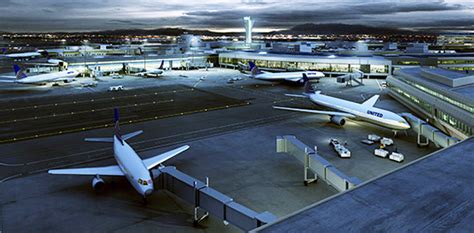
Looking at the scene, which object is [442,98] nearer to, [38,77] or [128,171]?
[128,171]

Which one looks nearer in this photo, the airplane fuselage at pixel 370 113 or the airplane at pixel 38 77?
the airplane fuselage at pixel 370 113

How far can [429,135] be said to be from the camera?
48312 mm

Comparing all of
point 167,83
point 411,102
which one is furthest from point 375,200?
point 167,83

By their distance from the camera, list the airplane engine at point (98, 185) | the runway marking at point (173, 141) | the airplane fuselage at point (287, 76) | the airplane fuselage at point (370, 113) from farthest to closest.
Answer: the airplane fuselage at point (287, 76) → the airplane fuselage at point (370, 113) → the runway marking at point (173, 141) → the airplane engine at point (98, 185)

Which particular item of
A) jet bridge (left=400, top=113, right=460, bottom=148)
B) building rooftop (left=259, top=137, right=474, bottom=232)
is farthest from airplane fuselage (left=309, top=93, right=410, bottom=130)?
building rooftop (left=259, top=137, right=474, bottom=232)

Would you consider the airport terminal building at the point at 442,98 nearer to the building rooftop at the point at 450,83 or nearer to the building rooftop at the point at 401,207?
the building rooftop at the point at 450,83

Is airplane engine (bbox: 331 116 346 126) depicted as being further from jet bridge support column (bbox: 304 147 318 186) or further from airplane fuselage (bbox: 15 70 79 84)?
airplane fuselage (bbox: 15 70 79 84)

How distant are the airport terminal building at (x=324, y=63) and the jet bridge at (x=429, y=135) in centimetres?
7830

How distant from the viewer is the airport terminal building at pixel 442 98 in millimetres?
51031

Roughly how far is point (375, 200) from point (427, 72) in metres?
61.5

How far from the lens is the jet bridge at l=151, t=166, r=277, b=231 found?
82.1ft

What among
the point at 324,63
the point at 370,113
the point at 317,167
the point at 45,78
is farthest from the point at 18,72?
the point at 317,167

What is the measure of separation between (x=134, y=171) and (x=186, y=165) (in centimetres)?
1051

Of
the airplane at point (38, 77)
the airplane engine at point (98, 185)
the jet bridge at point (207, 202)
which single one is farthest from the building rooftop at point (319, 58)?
the airplane engine at point (98, 185)
